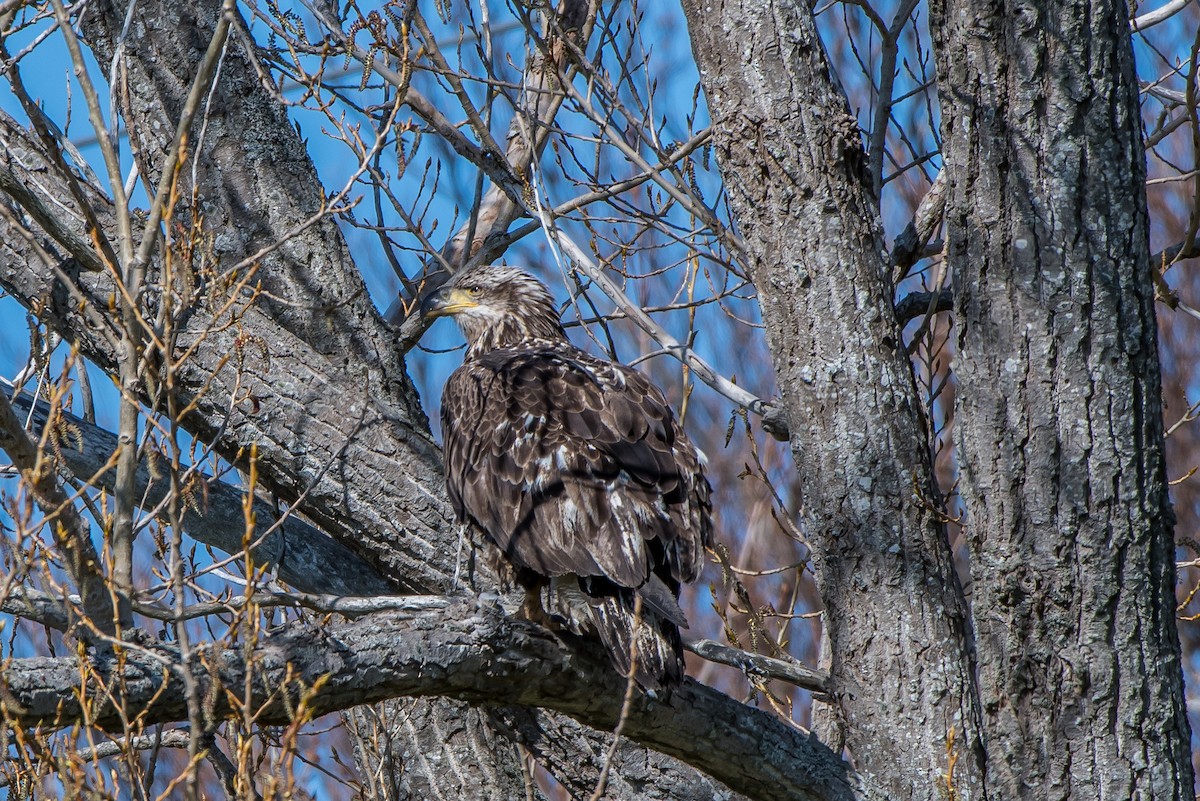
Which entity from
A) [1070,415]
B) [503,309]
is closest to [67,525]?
[1070,415]

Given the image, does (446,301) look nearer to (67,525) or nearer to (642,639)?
(642,639)

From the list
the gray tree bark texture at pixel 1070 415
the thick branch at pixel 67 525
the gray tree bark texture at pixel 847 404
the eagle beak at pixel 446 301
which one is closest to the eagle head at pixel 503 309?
the eagle beak at pixel 446 301

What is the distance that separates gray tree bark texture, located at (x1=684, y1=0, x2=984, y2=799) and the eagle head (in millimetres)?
2227

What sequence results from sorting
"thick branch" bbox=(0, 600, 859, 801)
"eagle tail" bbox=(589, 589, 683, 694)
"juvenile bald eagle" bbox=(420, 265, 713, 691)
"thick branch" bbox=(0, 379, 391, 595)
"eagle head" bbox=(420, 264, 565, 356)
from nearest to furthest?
"thick branch" bbox=(0, 600, 859, 801) → "eagle tail" bbox=(589, 589, 683, 694) → "juvenile bald eagle" bbox=(420, 265, 713, 691) → "thick branch" bbox=(0, 379, 391, 595) → "eagle head" bbox=(420, 264, 565, 356)

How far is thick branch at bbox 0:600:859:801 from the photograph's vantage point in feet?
8.85

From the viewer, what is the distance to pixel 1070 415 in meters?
3.29

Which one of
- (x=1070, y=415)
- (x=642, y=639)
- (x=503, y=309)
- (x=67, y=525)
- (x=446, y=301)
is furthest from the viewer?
(x=503, y=309)

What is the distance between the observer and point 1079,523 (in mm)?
3283

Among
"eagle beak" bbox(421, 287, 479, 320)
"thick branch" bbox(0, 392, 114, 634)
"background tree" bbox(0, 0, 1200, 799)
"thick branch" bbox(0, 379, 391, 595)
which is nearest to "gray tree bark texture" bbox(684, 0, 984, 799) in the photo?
"background tree" bbox(0, 0, 1200, 799)

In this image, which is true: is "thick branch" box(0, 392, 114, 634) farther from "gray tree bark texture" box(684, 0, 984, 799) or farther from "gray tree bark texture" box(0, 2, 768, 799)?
"gray tree bark texture" box(684, 0, 984, 799)

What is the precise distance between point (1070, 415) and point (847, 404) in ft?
2.08

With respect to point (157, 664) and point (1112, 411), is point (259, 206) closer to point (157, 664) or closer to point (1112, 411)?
point (157, 664)

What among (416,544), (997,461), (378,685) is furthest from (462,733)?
(997,461)

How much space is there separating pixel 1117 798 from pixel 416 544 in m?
2.42
